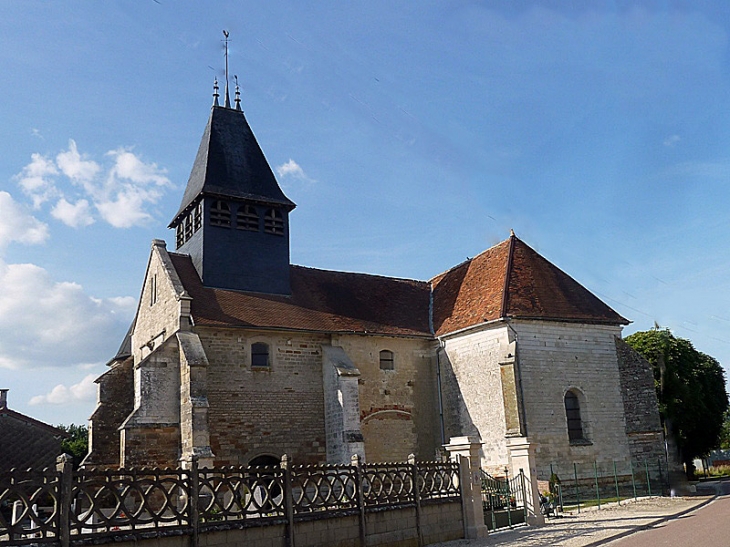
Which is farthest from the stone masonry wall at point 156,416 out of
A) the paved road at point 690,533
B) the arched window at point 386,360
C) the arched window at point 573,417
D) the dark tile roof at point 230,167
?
the arched window at point 573,417

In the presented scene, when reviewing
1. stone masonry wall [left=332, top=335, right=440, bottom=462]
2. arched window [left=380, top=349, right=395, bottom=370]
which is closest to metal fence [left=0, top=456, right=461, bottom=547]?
stone masonry wall [left=332, top=335, right=440, bottom=462]

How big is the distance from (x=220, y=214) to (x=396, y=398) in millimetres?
9205

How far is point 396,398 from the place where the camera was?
2352 cm

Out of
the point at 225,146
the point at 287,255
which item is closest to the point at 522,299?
the point at 287,255

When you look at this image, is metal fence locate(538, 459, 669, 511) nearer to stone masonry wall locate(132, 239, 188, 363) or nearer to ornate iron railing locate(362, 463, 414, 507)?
ornate iron railing locate(362, 463, 414, 507)

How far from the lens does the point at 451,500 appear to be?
526 inches

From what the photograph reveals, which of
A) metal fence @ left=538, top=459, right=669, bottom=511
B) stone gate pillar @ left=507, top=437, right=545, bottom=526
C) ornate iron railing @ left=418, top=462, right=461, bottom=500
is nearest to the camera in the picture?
ornate iron railing @ left=418, top=462, right=461, bottom=500

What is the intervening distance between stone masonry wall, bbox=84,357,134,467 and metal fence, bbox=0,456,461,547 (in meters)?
10.7

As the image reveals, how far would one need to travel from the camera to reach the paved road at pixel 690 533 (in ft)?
36.9

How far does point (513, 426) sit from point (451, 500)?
761cm

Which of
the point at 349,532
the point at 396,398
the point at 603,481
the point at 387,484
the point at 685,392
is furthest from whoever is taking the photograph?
the point at 685,392

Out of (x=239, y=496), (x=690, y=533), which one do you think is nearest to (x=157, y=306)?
(x=239, y=496)

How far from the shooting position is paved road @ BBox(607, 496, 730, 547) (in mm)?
11258

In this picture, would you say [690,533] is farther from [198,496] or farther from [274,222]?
[274,222]
